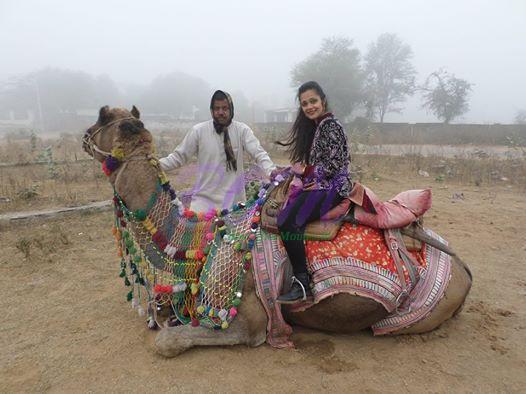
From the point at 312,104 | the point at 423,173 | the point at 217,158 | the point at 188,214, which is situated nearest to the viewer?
the point at 312,104

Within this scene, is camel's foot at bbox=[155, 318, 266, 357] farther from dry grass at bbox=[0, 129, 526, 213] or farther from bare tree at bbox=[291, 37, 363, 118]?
bare tree at bbox=[291, 37, 363, 118]

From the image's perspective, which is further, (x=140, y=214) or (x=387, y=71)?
(x=387, y=71)

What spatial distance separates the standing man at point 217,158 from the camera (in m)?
3.73

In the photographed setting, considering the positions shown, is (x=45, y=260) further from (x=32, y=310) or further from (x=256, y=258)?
(x=256, y=258)

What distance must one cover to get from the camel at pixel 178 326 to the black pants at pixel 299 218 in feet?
1.13

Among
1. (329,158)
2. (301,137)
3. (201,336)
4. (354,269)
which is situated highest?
(301,137)

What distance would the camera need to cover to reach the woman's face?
282 centimetres

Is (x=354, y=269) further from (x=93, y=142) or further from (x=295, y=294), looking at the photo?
(x=93, y=142)

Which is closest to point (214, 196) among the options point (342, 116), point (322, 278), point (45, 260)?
point (322, 278)

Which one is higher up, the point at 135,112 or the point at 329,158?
the point at 135,112

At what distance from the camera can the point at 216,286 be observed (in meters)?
2.80

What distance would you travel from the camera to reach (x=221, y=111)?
3.63 meters

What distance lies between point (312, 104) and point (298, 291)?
1333 mm

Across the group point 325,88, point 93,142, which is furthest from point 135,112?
point 325,88
